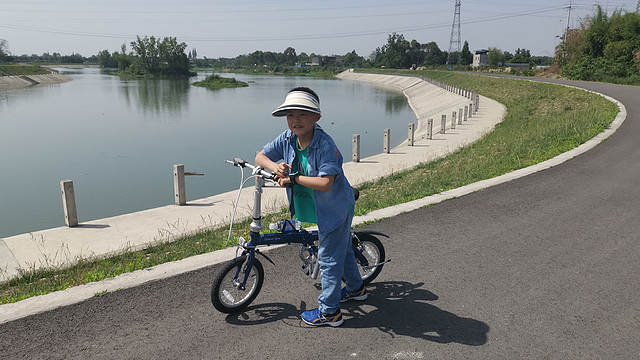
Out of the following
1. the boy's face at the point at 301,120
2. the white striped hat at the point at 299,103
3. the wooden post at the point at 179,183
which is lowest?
the wooden post at the point at 179,183

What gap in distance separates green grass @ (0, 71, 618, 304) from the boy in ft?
7.18

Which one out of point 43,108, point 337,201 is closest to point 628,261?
point 337,201

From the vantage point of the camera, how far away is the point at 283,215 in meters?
8.35

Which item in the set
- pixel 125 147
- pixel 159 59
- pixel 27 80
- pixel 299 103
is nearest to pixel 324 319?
pixel 299 103

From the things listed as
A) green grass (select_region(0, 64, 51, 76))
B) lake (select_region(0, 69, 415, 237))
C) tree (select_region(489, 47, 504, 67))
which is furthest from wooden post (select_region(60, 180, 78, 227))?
tree (select_region(489, 47, 504, 67))

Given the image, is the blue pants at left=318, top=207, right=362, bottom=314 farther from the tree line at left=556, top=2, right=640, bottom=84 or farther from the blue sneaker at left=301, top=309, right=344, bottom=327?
the tree line at left=556, top=2, right=640, bottom=84

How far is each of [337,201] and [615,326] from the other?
8.55 ft

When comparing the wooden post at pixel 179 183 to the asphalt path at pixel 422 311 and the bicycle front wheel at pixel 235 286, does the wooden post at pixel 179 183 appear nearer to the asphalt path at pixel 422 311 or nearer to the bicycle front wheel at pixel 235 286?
the asphalt path at pixel 422 311

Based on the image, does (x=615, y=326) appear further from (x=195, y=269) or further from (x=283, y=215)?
(x=283, y=215)

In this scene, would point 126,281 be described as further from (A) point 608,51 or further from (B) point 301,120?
(A) point 608,51

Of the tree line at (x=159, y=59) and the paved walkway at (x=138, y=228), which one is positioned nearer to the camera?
the paved walkway at (x=138, y=228)

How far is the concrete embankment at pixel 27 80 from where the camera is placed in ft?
239

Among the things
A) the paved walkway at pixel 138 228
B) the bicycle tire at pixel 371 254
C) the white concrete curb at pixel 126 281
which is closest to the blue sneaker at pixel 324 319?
the bicycle tire at pixel 371 254

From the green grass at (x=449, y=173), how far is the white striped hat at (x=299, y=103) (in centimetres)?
262
